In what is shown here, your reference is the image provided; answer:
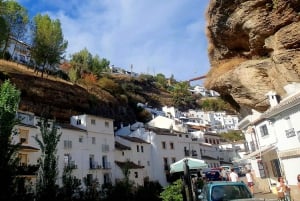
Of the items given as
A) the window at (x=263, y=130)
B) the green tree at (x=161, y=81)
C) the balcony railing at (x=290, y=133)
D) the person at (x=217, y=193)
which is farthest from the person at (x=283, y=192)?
the green tree at (x=161, y=81)

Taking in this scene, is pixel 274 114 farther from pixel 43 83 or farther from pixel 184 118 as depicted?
pixel 184 118

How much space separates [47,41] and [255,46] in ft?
154

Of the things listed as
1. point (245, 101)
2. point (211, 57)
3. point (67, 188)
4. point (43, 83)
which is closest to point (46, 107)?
point (43, 83)

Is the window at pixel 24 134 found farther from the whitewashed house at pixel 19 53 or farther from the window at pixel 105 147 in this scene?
the whitewashed house at pixel 19 53

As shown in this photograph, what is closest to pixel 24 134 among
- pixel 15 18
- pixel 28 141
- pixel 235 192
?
pixel 28 141

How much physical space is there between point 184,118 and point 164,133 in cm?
5049

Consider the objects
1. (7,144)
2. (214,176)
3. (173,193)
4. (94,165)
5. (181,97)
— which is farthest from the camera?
(181,97)

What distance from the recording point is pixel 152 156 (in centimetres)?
5881

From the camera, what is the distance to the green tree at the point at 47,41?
6397 cm

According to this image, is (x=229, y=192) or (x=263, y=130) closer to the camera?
(x=229, y=192)

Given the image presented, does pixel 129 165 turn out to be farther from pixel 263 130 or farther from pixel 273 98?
pixel 273 98

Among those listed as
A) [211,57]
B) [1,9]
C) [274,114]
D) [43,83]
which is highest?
[1,9]

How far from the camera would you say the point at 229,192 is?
12258 mm

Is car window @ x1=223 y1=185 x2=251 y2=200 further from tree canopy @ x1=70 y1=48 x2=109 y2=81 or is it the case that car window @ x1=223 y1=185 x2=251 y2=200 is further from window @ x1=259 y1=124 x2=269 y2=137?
tree canopy @ x1=70 y1=48 x2=109 y2=81
